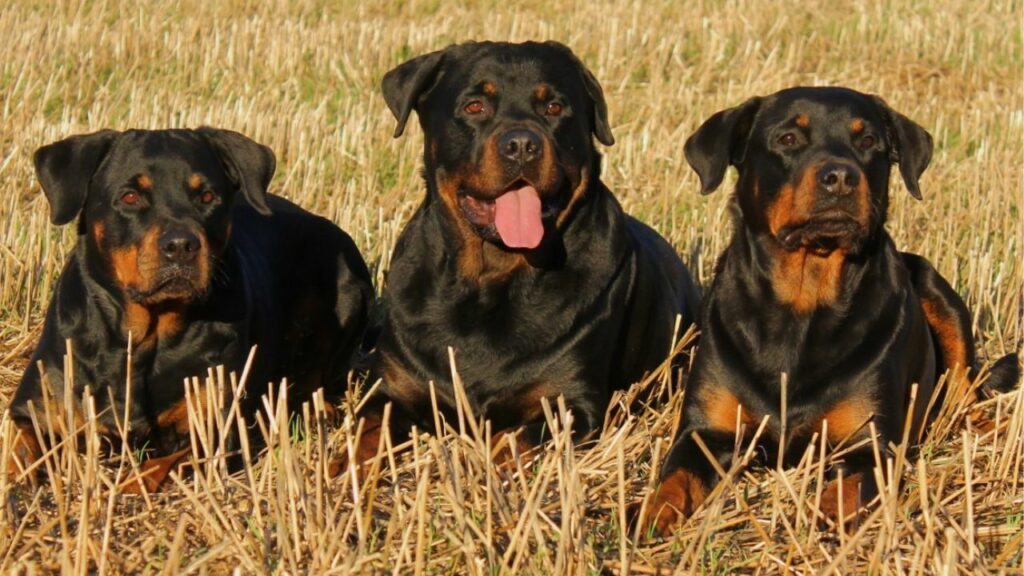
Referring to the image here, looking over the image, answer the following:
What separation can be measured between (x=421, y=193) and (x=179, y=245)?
4173 millimetres

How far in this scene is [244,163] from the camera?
19.9ft

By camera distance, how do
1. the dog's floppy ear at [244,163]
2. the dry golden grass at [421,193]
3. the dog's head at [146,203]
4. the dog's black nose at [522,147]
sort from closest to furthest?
the dry golden grass at [421,193] < the dog's head at [146,203] < the dog's black nose at [522,147] < the dog's floppy ear at [244,163]

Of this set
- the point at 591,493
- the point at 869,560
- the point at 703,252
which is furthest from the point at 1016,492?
the point at 703,252

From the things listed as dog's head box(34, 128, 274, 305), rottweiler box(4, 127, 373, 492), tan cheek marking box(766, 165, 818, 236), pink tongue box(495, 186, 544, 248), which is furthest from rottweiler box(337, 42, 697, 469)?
tan cheek marking box(766, 165, 818, 236)

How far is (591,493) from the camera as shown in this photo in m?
4.89

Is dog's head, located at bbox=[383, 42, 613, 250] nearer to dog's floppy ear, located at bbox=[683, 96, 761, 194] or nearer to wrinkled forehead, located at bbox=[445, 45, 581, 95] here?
wrinkled forehead, located at bbox=[445, 45, 581, 95]

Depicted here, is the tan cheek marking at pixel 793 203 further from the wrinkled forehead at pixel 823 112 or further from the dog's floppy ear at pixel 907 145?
the dog's floppy ear at pixel 907 145

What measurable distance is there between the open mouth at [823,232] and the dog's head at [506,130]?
0.94m

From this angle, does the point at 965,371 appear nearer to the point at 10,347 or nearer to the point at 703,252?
the point at 703,252

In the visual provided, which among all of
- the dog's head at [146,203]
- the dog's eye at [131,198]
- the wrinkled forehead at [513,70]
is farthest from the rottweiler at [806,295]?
the dog's eye at [131,198]

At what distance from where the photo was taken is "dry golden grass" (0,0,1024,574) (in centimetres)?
413

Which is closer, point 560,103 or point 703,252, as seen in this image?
point 560,103

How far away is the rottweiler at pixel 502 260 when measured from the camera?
586 cm

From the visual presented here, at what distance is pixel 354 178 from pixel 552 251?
3667 mm
